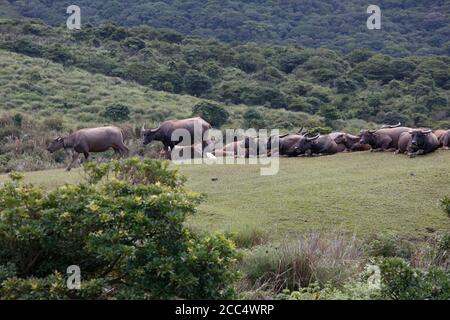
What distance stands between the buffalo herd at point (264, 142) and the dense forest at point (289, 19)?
59879mm

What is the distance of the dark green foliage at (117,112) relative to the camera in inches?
1309

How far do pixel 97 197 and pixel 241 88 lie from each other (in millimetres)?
40531

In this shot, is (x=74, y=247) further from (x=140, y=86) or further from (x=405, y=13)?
(x=405, y=13)

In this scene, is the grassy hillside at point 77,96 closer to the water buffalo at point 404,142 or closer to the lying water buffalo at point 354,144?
the lying water buffalo at point 354,144

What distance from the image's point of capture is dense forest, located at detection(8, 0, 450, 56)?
268 ft

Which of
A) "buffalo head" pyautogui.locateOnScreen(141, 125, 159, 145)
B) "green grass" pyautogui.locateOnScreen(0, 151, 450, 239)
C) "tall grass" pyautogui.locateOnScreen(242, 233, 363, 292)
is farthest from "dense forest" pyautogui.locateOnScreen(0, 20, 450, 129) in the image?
"tall grass" pyautogui.locateOnScreen(242, 233, 363, 292)

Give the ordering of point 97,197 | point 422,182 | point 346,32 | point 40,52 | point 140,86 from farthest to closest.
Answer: point 346,32 < point 40,52 < point 140,86 < point 422,182 < point 97,197

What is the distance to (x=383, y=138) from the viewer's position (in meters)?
17.8

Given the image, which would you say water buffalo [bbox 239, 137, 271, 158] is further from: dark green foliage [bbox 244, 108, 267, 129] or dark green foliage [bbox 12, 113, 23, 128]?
dark green foliage [bbox 244, 108, 267, 129]

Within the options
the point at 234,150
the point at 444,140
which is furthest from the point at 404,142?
the point at 234,150

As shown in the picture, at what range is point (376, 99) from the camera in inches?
1774

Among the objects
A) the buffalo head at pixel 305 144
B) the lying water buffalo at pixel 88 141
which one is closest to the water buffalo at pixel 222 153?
the buffalo head at pixel 305 144

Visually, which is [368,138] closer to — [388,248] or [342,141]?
[342,141]
